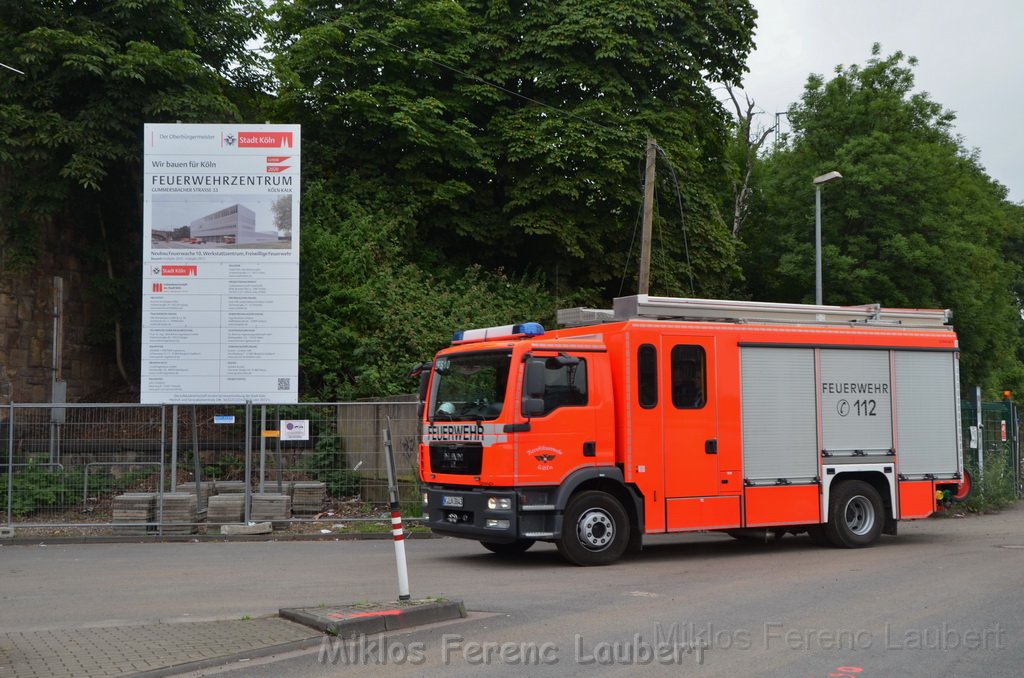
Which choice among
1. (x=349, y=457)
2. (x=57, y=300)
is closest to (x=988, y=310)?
(x=349, y=457)

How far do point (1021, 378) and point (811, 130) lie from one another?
70.0ft

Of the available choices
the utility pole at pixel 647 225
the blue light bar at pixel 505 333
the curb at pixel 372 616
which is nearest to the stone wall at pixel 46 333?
the utility pole at pixel 647 225

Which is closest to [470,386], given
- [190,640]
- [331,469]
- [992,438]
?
[190,640]

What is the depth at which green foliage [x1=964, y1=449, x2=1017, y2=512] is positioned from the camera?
67.6 ft

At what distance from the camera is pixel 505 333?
12961mm

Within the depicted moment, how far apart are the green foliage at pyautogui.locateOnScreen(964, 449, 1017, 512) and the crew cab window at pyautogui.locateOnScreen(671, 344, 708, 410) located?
1007 cm

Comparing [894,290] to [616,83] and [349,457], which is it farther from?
[349,457]

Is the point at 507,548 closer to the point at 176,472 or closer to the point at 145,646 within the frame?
the point at 145,646

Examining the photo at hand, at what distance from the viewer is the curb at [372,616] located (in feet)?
26.9

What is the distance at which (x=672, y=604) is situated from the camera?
9766mm

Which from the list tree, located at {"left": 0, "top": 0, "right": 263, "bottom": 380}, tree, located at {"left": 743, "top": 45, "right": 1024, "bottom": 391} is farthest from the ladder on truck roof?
tree, located at {"left": 743, "top": 45, "right": 1024, "bottom": 391}

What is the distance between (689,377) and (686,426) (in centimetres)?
63

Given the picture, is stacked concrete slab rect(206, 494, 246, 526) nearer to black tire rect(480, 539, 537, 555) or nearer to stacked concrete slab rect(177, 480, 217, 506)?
stacked concrete slab rect(177, 480, 217, 506)

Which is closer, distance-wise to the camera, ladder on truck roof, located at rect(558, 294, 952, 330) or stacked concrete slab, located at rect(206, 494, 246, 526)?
ladder on truck roof, located at rect(558, 294, 952, 330)
